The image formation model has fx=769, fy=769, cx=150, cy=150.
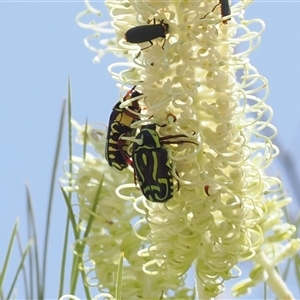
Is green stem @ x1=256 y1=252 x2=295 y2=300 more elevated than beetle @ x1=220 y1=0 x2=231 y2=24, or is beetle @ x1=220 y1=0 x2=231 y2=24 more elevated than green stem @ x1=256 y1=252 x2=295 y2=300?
beetle @ x1=220 y1=0 x2=231 y2=24

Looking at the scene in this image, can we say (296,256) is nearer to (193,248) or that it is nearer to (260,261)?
(260,261)

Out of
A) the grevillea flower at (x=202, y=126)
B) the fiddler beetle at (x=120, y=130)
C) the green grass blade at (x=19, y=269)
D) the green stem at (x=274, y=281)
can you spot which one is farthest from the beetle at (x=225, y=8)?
the green grass blade at (x=19, y=269)

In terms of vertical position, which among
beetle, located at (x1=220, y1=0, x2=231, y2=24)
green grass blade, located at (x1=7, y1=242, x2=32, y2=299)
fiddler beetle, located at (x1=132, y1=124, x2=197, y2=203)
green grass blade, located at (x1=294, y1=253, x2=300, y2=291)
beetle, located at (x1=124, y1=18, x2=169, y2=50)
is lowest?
green grass blade, located at (x1=294, y1=253, x2=300, y2=291)

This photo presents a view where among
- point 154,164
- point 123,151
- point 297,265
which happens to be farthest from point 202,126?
point 297,265

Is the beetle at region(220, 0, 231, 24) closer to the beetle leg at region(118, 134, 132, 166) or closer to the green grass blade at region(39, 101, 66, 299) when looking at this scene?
the beetle leg at region(118, 134, 132, 166)

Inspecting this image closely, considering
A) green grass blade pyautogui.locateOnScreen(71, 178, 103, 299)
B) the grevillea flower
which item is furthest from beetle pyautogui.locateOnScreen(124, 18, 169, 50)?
green grass blade pyautogui.locateOnScreen(71, 178, 103, 299)

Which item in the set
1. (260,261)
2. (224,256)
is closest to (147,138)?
(224,256)

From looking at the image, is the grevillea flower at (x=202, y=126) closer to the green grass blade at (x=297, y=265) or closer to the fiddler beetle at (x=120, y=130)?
the fiddler beetle at (x=120, y=130)

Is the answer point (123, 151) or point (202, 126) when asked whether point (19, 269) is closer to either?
point (123, 151)
